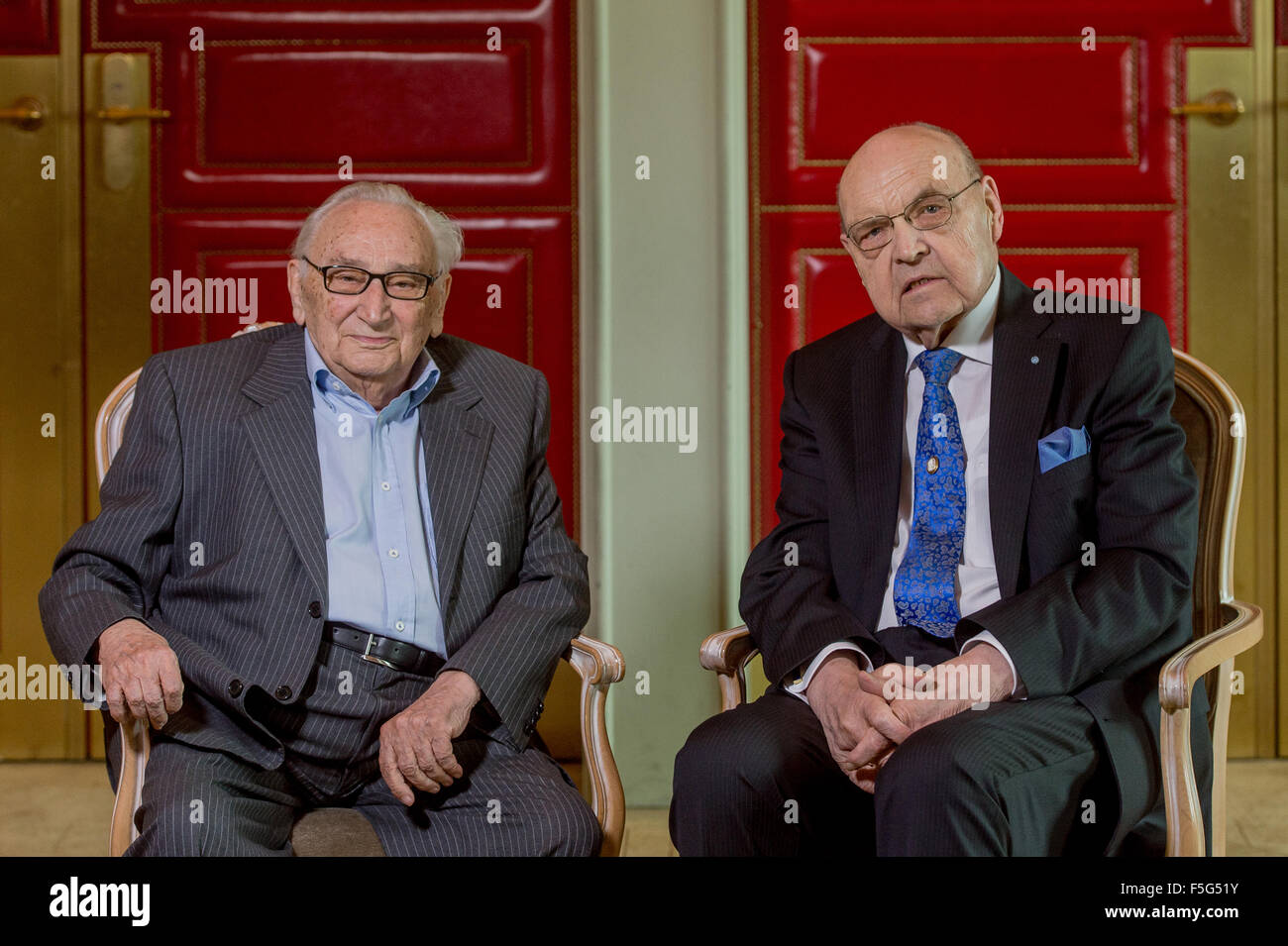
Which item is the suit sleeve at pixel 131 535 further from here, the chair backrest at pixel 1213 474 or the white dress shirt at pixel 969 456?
the chair backrest at pixel 1213 474

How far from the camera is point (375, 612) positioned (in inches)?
76.7

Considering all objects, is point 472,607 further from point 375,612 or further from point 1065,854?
point 1065,854

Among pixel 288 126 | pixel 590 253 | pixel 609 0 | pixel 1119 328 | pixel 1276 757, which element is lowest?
pixel 1276 757

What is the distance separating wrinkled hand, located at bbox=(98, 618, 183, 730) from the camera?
5.71ft

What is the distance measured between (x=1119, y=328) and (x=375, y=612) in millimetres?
1246

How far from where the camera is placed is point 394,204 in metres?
2.04

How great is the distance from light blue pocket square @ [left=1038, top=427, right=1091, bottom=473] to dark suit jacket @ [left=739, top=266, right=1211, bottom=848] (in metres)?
0.01

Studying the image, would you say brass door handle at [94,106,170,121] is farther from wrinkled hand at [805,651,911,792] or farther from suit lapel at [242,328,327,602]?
wrinkled hand at [805,651,911,792]

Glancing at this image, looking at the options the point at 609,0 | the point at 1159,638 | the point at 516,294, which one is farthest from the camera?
the point at 516,294

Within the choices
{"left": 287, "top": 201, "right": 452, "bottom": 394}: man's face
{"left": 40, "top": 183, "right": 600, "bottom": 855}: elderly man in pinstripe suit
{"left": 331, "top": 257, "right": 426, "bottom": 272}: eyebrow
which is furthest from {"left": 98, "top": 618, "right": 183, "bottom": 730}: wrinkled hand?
{"left": 331, "top": 257, "right": 426, "bottom": 272}: eyebrow

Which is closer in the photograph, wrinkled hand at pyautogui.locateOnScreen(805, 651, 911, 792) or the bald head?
wrinkled hand at pyautogui.locateOnScreen(805, 651, 911, 792)
